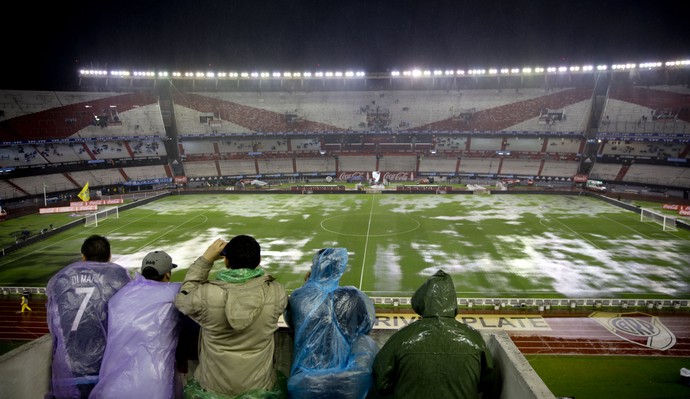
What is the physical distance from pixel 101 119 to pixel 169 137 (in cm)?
987

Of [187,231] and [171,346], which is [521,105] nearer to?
[187,231]

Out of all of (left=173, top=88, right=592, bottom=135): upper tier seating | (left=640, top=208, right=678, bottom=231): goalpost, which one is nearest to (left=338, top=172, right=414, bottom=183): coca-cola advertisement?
(left=173, top=88, right=592, bottom=135): upper tier seating

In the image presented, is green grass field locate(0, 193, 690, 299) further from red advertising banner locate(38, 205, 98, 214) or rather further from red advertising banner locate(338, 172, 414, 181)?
red advertising banner locate(338, 172, 414, 181)

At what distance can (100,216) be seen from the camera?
39.6 meters

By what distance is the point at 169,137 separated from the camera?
68.9m

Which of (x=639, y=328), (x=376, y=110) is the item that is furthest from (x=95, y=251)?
(x=376, y=110)

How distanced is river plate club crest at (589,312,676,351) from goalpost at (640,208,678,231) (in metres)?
19.6

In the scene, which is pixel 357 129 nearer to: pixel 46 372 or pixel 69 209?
pixel 69 209

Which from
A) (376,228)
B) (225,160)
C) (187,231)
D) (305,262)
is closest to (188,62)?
(225,160)

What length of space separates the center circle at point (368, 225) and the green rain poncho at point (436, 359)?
2901 centimetres

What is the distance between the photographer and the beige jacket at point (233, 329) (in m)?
3.78

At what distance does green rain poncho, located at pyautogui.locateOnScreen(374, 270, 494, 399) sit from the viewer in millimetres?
3631

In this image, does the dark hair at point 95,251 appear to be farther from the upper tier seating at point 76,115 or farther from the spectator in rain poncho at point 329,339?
the upper tier seating at point 76,115

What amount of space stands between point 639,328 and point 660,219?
22.8 meters
